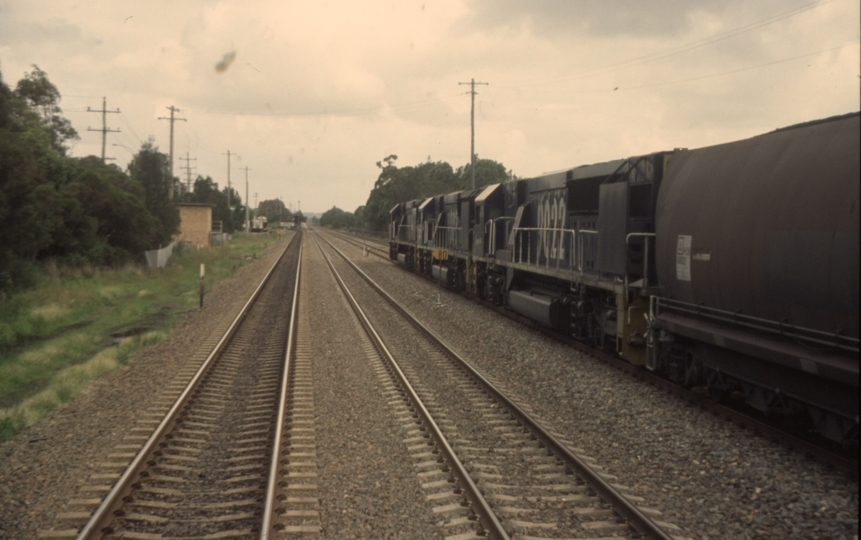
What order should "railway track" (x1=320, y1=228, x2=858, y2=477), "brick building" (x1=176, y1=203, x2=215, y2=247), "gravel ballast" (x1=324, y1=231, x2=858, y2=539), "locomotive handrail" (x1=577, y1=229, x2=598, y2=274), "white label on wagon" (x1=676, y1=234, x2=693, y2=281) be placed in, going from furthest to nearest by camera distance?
"brick building" (x1=176, y1=203, x2=215, y2=247) < "locomotive handrail" (x1=577, y1=229, x2=598, y2=274) < "white label on wagon" (x1=676, y1=234, x2=693, y2=281) < "railway track" (x1=320, y1=228, x2=858, y2=477) < "gravel ballast" (x1=324, y1=231, x2=858, y2=539)

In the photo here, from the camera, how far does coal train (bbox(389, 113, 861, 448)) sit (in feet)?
20.2

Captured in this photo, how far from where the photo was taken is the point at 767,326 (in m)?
7.18

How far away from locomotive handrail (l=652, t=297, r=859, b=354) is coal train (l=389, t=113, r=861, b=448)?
0.06 feet

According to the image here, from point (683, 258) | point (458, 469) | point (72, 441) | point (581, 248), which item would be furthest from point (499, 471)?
point (581, 248)

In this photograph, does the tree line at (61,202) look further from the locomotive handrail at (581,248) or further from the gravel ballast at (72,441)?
the locomotive handrail at (581,248)

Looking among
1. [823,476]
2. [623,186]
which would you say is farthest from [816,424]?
[623,186]

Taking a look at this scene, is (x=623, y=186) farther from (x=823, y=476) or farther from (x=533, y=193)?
(x=533, y=193)

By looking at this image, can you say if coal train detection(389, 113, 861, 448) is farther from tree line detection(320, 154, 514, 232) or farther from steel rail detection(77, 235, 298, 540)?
tree line detection(320, 154, 514, 232)

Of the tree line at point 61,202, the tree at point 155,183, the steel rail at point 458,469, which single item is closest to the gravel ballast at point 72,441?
the steel rail at point 458,469

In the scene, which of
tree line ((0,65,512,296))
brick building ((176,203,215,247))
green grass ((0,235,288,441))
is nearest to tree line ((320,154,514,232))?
brick building ((176,203,215,247))

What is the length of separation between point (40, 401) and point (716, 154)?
1030cm

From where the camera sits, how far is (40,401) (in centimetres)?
1027

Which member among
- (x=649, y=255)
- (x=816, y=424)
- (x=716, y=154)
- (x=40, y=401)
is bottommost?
(x=40, y=401)

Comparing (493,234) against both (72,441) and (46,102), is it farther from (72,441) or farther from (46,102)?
(46,102)
